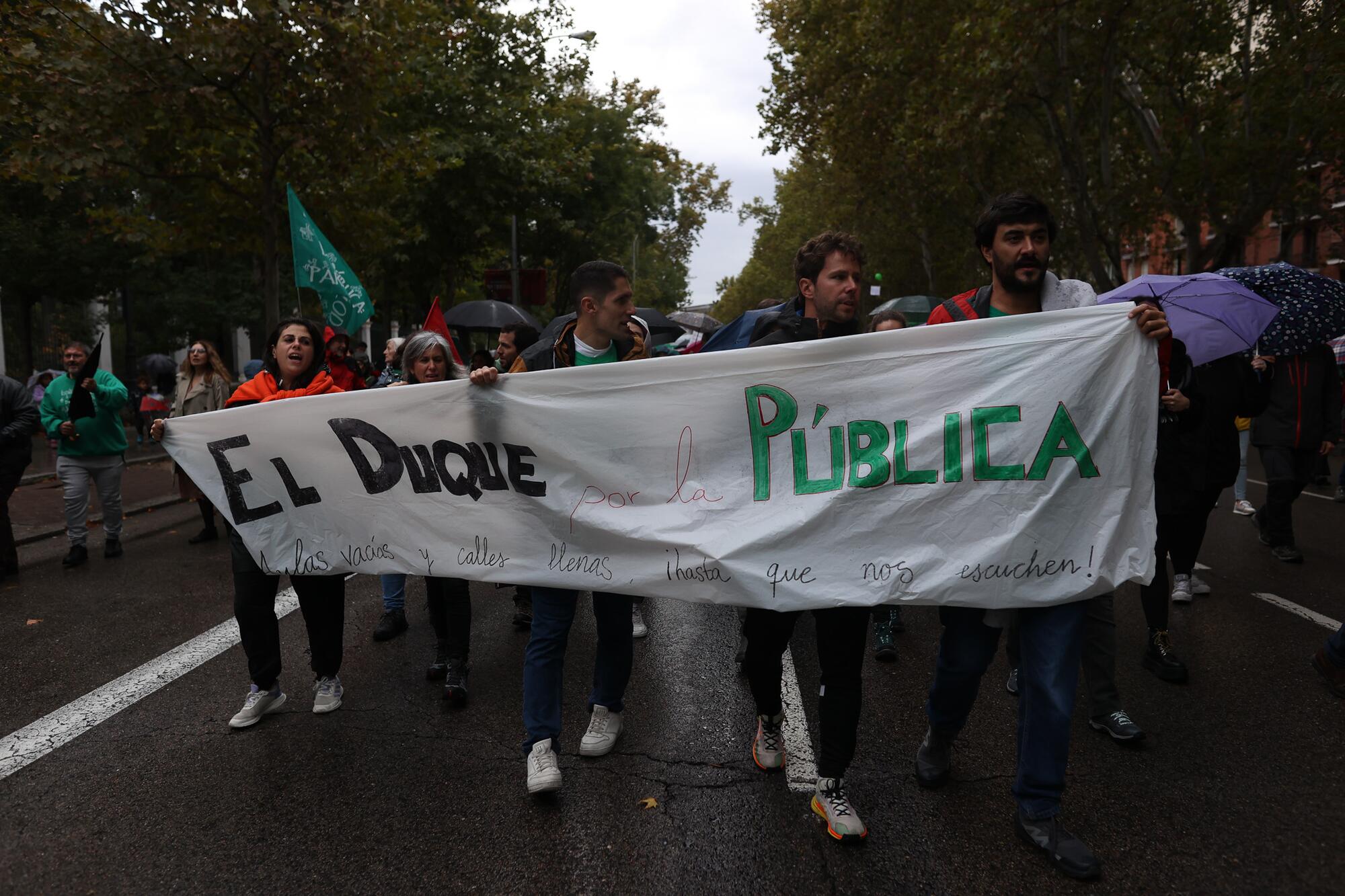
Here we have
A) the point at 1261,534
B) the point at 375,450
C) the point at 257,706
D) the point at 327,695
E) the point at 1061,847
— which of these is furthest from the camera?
the point at 1261,534

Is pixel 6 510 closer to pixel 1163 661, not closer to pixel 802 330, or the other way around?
pixel 802 330

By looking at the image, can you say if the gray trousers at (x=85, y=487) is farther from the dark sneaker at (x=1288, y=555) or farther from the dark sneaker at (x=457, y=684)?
the dark sneaker at (x=1288, y=555)

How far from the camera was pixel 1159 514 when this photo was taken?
4.79 metres

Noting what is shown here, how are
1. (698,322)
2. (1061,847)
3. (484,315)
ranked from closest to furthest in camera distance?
(1061,847) < (484,315) < (698,322)

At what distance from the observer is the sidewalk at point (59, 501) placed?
9375mm

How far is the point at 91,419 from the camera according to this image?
783cm

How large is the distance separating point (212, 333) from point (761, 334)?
1064 inches

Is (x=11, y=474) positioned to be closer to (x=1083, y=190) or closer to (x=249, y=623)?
(x=249, y=623)

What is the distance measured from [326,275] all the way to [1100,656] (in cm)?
582

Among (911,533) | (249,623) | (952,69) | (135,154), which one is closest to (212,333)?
(135,154)

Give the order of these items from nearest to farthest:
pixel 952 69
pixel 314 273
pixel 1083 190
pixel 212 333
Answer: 1. pixel 314 273
2. pixel 952 69
3. pixel 1083 190
4. pixel 212 333

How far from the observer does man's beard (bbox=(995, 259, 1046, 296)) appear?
3.17m

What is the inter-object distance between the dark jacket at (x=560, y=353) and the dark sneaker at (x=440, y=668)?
156cm

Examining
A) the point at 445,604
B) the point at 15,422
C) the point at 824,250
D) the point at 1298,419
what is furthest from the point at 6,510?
the point at 1298,419
